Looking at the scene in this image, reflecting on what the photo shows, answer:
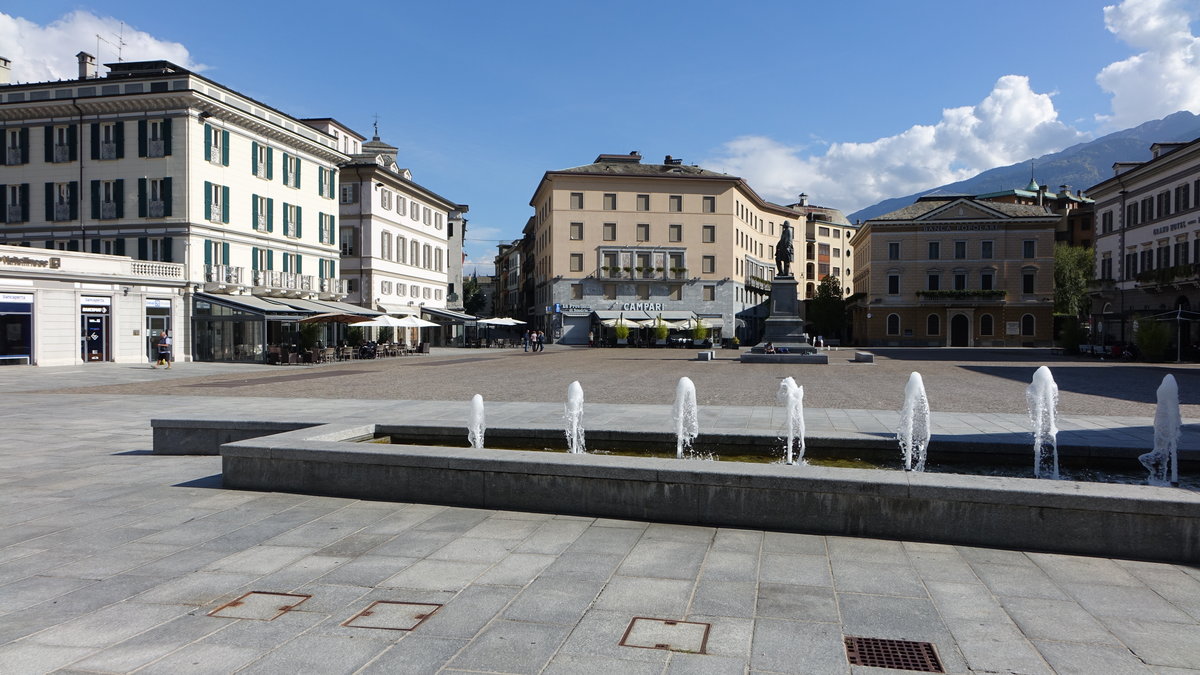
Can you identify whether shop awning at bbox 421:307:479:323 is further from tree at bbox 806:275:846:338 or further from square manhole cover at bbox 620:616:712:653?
square manhole cover at bbox 620:616:712:653

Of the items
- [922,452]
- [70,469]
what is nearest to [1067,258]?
[922,452]

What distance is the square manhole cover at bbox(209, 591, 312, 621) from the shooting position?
4242 mm

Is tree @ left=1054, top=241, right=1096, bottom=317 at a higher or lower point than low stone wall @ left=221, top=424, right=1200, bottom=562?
higher

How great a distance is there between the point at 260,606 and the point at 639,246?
62863 millimetres

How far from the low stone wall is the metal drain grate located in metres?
2.04

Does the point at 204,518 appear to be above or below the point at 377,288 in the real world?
below

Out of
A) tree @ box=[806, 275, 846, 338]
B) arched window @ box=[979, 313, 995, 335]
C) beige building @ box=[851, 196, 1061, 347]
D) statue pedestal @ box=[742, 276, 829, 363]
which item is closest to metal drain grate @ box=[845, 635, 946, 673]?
statue pedestal @ box=[742, 276, 829, 363]

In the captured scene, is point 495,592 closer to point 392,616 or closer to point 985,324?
point 392,616

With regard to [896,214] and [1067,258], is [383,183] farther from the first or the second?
[1067,258]

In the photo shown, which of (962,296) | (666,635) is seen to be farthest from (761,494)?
(962,296)

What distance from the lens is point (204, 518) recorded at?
6.46m

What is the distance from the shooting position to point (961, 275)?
66.2m

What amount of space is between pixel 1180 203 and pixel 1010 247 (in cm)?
2248

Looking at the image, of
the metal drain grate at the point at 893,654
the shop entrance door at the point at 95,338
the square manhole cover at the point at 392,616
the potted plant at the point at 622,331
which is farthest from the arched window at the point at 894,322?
the square manhole cover at the point at 392,616
